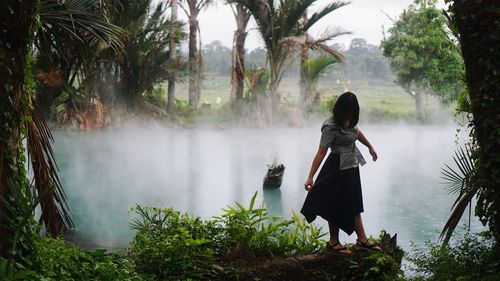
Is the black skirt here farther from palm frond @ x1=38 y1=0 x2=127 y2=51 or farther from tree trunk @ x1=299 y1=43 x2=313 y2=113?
tree trunk @ x1=299 y1=43 x2=313 y2=113

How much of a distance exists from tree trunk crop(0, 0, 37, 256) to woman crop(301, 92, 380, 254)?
1.70 meters

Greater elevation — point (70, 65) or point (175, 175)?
point (70, 65)

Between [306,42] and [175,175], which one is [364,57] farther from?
[175,175]

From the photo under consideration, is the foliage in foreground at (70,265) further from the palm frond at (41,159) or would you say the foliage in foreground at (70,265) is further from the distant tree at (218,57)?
the distant tree at (218,57)

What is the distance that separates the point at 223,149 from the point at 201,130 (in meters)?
4.08

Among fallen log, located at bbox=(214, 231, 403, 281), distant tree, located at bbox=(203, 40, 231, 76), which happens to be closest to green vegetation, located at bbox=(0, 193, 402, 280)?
fallen log, located at bbox=(214, 231, 403, 281)

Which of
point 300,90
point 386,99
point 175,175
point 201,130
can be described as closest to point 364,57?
point 386,99

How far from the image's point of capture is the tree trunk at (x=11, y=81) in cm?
291

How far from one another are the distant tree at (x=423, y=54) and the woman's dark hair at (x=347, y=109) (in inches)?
592

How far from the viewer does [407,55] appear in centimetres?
1952

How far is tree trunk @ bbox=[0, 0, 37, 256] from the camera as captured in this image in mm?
2914

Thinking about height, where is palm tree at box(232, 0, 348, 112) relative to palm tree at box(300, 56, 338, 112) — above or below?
above

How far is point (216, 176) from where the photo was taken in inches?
414

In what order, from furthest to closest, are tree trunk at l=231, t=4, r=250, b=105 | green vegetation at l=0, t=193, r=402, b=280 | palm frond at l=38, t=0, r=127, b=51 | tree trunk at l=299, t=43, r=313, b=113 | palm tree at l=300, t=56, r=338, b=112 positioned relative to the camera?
tree trunk at l=299, t=43, r=313, b=113
tree trunk at l=231, t=4, r=250, b=105
palm tree at l=300, t=56, r=338, b=112
palm frond at l=38, t=0, r=127, b=51
green vegetation at l=0, t=193, r=402, b=280
